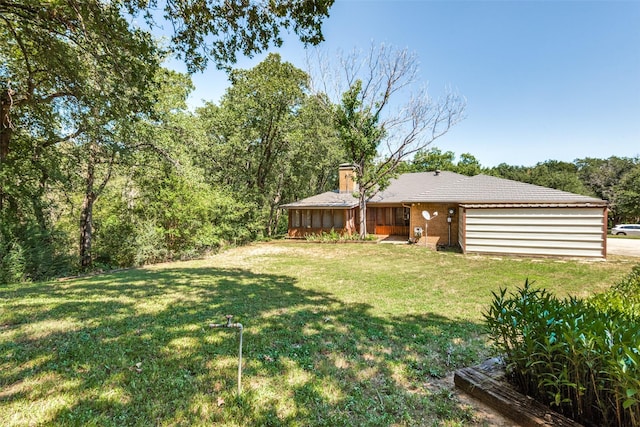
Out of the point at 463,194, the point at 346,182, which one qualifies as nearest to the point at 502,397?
the point at 463,194

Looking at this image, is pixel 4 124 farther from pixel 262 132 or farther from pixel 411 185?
pixel 411 185

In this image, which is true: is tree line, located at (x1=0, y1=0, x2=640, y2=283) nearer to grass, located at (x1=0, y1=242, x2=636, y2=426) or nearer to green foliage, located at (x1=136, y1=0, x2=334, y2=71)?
green foliage, located at (x1=136, y1=0, x2=334, y2=71)

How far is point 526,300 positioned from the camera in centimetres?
272

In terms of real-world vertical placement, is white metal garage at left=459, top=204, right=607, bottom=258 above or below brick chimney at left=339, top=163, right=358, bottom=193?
below

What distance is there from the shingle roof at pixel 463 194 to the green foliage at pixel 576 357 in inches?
427

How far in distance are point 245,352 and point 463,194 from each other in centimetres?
1401

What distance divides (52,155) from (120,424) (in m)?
11.7

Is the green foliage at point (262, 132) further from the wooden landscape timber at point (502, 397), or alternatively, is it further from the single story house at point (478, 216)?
the wooden landscape timber at point (502, 397)

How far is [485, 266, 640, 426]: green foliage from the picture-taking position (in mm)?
1750

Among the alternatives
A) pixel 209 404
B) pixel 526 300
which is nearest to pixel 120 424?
pixel 209 404

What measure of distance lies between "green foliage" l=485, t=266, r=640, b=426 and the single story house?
9.93 metres

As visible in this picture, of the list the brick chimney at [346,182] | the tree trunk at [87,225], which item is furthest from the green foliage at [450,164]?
the tree trunk at [87,225]

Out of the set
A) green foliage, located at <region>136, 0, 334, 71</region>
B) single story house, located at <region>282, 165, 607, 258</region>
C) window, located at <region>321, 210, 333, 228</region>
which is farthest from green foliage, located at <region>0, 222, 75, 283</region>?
window, located at <region>321, 210, 333, 228</region>

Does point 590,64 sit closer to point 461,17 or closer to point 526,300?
point 461,17
